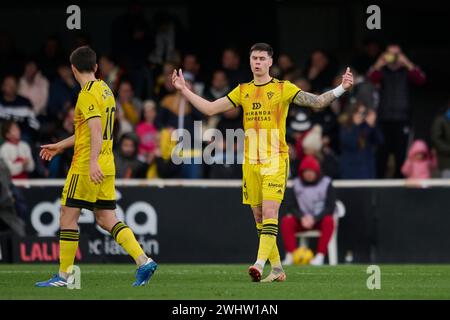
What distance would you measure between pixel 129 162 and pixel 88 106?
7763 mm

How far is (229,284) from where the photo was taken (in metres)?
13.7

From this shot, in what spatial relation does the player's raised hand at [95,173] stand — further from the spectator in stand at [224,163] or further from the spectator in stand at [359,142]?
the spectator in stand at [359,142]

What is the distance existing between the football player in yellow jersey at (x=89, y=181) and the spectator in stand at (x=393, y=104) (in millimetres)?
8753

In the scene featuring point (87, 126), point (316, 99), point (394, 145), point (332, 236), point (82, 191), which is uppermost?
point (316, 99)

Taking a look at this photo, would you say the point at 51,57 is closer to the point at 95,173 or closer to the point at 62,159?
the point at 62,159

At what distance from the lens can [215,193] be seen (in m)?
20.3

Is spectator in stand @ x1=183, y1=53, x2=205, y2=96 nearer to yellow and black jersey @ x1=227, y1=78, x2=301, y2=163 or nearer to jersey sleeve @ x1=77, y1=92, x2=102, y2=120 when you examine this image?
yellow and black jersey @ x1=227, y1=78, x2=301, y2=163

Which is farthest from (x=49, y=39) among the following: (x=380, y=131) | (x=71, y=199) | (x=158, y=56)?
(x=71, y=199)

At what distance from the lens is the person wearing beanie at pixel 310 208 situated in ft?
65.2

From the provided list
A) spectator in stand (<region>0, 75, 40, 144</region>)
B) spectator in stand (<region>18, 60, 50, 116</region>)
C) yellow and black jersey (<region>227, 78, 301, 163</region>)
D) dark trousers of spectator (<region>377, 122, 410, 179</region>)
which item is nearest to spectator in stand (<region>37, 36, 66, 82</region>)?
spectator in stand (<region>18, 60, 50, 116</region>)

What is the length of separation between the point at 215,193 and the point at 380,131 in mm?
2870

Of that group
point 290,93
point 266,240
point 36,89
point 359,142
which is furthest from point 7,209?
point 290,93

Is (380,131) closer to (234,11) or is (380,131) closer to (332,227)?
(332,227)

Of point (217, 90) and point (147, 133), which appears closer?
point (147, 133)
